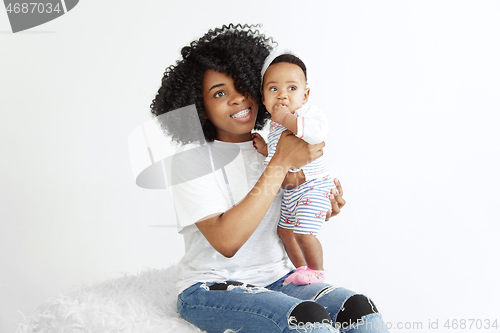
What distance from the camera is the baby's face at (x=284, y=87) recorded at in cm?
181

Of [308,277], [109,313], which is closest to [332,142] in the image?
[308,277]

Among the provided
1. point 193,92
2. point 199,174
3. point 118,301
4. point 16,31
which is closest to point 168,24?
point 16,31

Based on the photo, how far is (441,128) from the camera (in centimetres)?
304

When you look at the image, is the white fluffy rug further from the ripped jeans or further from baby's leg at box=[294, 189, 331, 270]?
baby's leg at box=[294, 189, 331, 270]

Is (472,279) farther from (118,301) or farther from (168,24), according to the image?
(168,24)

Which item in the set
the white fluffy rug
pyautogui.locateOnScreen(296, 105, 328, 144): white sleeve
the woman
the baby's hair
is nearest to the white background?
the white fluffy rug

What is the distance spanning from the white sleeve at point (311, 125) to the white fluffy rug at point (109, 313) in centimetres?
81

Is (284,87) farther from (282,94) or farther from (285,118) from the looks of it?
(285,118)

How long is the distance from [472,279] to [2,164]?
3004mm

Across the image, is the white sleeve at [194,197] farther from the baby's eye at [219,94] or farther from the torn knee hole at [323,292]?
the torn knee hole at [323,292]

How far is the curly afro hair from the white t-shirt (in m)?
0.16

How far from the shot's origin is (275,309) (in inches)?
54.6

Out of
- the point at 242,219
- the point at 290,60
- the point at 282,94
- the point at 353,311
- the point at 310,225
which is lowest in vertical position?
the point at 353,311

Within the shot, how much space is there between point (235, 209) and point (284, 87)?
568 millimetres
